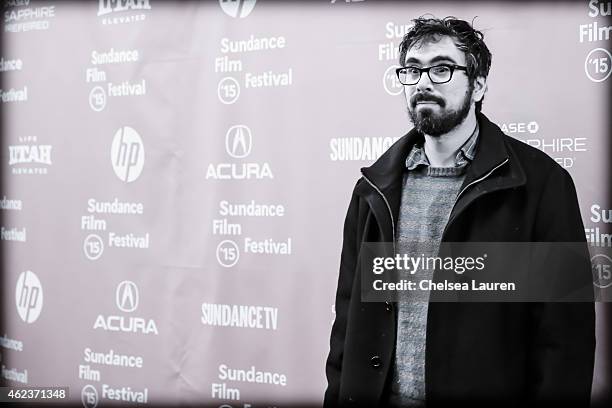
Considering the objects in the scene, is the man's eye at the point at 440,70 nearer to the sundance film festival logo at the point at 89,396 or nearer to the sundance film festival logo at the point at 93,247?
the sundance film festival logo at the point at 93,247

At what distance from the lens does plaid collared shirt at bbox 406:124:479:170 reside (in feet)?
5.86

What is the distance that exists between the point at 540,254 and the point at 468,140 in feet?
1.24

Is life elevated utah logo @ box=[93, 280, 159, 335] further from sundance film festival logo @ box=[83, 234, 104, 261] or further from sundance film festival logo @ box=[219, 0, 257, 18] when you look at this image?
sundance film festival logo @ box=[219, 0, 257, 18]

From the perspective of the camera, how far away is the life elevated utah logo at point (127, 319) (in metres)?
2.76

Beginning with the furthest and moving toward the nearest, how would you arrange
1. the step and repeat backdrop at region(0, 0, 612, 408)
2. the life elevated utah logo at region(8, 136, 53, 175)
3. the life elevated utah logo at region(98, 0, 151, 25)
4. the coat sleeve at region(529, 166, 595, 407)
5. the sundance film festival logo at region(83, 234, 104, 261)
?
the life elevated utah logo at region(8, 136, 53, 175), the sundance film festival logo at region(83, 234, 104, 261), the life elevated utah logo at region(98, 0, 151, 25), the step and repeat backdrop at region(0, 0, 612, 408), the coat sleeve at region(529, 166, 595, 407)

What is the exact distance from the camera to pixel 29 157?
3.11 metres

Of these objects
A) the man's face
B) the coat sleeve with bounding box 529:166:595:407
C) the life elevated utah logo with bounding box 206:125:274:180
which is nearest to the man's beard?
Result: the man's face

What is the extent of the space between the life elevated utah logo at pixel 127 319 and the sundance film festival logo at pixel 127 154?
47 cm

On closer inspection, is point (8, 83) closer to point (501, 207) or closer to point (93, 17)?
point (93, 17)

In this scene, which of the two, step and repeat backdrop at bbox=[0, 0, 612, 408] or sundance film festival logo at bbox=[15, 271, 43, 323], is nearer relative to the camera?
step and repeat backdrop at bbox=[0, 0, 612, 408]

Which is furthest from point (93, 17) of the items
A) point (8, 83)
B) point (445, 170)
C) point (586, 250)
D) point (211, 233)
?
point (586, 250)

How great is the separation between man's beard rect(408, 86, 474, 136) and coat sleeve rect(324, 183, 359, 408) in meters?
0.31

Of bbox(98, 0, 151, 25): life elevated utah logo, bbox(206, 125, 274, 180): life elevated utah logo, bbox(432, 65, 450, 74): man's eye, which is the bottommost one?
bbox(206, 125, 274, 180): life elevated utah logo

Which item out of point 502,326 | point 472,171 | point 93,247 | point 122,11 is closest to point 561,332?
point 502,326
